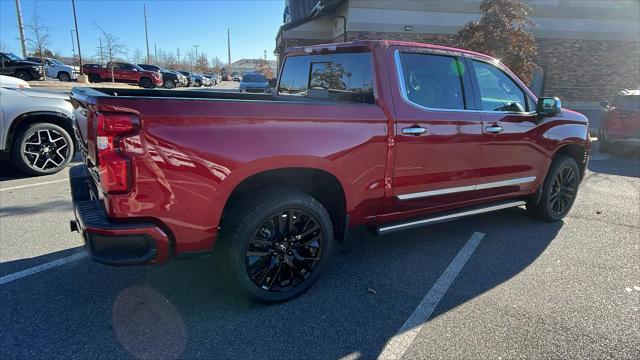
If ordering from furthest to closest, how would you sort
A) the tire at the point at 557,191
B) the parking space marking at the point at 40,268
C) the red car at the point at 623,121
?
the red car at the point at 623,121 < the tire at the point at 557,191 < the parking space marking at the point at 40,268

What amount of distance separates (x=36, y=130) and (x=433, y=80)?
18.1ft

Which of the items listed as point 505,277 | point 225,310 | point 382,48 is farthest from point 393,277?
point 382,48

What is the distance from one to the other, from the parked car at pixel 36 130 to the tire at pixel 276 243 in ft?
15.4

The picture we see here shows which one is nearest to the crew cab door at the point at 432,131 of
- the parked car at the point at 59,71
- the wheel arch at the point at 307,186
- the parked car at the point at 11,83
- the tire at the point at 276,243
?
the wheel arch at the point at 307,186

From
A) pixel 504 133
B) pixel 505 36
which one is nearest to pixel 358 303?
pixel 504 133

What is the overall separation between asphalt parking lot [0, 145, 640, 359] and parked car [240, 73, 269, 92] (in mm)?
18994

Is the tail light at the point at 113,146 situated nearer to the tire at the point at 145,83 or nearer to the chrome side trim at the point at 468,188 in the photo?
the chrome side trim at the point at 468,188

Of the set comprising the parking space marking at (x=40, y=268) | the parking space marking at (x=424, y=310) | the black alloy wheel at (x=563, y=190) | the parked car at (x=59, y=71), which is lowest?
the parking space marking at (x=424, y=310)

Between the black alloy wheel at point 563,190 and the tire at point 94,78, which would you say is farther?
the tire at point 94,78

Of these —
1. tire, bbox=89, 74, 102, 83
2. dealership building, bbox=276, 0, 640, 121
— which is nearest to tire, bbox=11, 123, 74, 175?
dealership building, bbox=276, 0, 640, 121

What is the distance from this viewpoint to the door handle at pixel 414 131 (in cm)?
321

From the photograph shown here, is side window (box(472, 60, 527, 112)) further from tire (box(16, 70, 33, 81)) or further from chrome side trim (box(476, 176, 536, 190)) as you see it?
tire (box(16, 70, 33, 81))

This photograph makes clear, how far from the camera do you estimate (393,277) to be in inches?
135

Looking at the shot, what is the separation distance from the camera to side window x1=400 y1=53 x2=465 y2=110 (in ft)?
11.1
